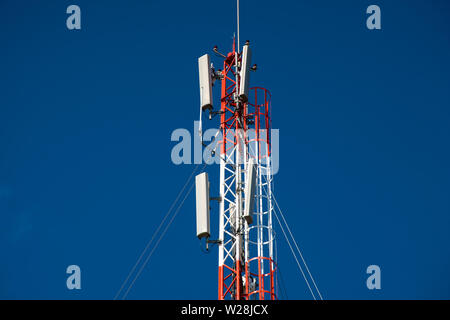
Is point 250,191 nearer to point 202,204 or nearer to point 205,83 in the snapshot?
point 202,204

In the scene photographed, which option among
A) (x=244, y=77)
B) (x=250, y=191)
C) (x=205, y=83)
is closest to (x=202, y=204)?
(x=250, y=191)

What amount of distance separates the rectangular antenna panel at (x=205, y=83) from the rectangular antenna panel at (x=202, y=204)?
4.05 metres

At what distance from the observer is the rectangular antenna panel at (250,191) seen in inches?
1462

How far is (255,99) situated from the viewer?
45.1 metres

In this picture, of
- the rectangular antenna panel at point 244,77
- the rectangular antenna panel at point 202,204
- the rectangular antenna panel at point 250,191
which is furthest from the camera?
the rectangular antenna panel at point 244,77

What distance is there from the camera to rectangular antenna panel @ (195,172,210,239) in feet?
121

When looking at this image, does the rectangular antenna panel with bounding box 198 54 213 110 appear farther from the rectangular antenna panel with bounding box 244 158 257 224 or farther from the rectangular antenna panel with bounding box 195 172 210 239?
the rectangular antenna panel with bounding box 195 172 210 239

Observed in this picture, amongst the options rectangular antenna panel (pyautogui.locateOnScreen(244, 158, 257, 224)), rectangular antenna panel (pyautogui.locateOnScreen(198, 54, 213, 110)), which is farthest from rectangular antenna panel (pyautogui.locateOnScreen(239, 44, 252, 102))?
rectangular antenna panel (pyautogui.locateOnScreen(244, 158, 257, 224))

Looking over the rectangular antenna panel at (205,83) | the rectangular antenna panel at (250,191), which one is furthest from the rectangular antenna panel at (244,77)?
the rectangular antenna panel at (250,191)

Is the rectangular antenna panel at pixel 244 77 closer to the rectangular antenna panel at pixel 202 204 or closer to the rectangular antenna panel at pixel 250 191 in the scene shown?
the rectangular antenna panel at pixel 250 191

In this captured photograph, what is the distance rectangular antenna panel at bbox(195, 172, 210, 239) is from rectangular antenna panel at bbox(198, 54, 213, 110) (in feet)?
13.3
